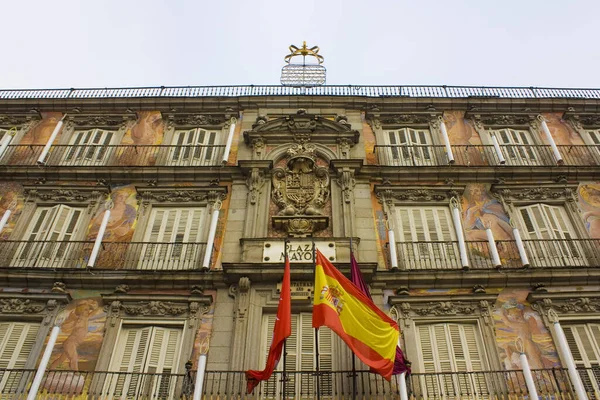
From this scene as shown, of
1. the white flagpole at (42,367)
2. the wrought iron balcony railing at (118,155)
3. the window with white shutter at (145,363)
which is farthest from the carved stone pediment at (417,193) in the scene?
the white flagpole at (42,367)

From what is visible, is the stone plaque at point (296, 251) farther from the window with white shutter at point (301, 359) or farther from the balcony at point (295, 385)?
the balcony at point (295, 385)

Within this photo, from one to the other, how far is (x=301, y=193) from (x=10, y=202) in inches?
342

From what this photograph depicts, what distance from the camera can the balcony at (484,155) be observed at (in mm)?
16594

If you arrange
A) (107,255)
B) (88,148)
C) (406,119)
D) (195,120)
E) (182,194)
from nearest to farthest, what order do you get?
1. (107,255)
2. (182,194)
3. (88,148)
4. (406,119)
5. (195,120)

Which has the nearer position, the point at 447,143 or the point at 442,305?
the point at 442,305

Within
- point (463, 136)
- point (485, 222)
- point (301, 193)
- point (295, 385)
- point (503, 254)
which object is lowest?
point (295, 385)

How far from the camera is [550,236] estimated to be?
47.1 feet

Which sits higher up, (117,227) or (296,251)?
(117,227)

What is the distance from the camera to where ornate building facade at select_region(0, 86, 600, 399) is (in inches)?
466

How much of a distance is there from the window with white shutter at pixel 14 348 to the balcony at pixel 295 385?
2.0 inches

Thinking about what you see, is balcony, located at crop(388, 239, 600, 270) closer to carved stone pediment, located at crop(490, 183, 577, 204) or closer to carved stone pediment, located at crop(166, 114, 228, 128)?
carved stone pediment, located at crop(490, 183, 577, 204)

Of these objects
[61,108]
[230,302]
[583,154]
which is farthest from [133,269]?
[583,154]

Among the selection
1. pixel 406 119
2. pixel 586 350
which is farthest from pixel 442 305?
pixel 406 119

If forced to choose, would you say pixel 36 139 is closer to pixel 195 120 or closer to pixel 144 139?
pixel 144 139
